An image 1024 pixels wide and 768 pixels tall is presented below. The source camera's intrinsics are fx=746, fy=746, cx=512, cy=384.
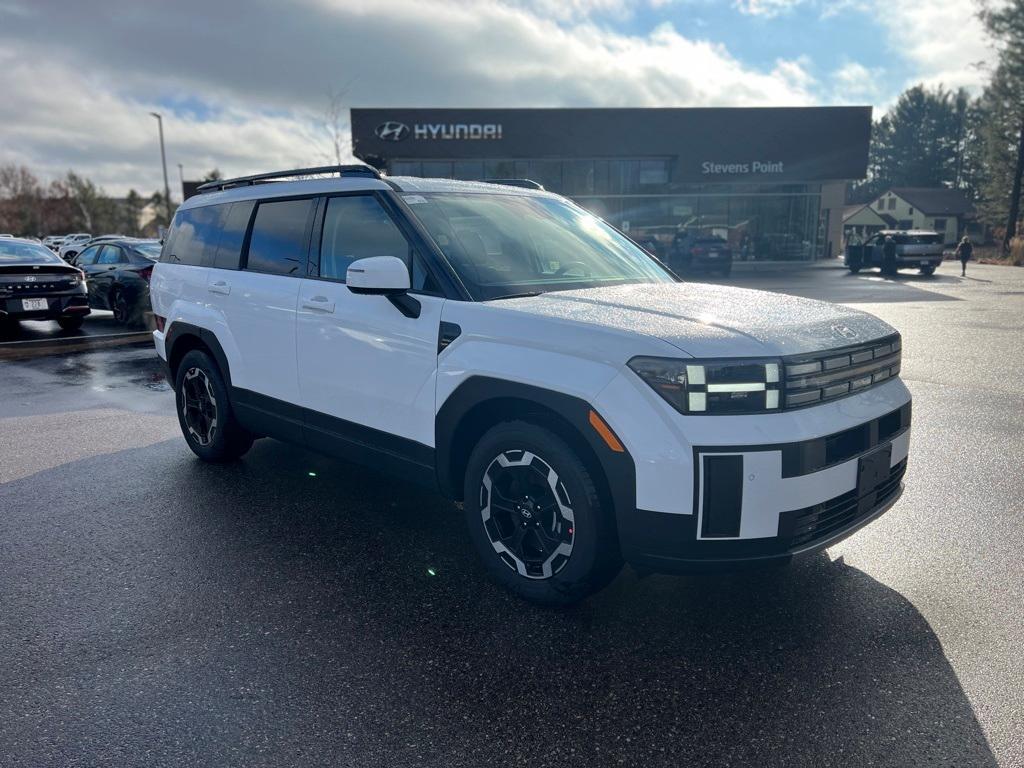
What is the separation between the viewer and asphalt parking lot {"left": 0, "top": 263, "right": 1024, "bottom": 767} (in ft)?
7.92

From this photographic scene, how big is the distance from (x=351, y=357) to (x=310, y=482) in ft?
4.99

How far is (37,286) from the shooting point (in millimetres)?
12258

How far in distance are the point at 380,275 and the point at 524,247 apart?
955 mm

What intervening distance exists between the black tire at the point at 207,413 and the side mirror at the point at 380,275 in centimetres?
211

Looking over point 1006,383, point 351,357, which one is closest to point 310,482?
point 351,357

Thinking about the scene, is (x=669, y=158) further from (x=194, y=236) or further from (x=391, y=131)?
(x=194, y=236)

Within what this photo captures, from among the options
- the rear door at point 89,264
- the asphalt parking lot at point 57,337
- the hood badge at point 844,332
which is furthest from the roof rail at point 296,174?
the rear door at point 89,264

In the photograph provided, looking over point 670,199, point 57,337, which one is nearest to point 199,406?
point 57,337

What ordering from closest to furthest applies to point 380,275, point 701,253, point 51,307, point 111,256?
point 380,275 → point 51,307 → point 111,256 → point 701,253

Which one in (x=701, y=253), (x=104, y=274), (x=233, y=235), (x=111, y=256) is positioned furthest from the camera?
(x=701, y=253)

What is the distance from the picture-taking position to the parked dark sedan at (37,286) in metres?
12.0

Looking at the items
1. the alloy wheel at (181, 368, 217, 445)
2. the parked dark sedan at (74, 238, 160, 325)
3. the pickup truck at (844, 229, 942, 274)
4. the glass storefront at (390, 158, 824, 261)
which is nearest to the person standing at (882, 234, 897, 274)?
the pickup truck at (844, 229, 942, 274)

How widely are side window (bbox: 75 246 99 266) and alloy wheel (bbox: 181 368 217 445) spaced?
11.2 meters

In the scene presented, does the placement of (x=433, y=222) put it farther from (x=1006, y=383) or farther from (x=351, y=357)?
(x=1006, y=383)
